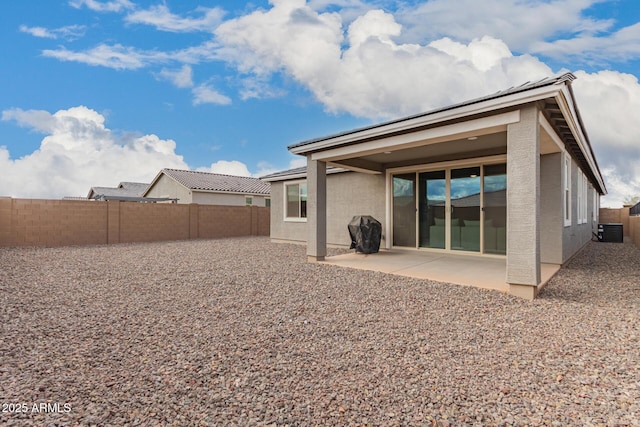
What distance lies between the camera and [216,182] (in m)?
23.9

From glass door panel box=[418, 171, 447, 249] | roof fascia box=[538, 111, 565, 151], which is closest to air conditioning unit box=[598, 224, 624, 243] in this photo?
roof fascia box=[538, 111, 565, 151]

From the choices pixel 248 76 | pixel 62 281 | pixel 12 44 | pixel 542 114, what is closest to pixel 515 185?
pixel 542 114

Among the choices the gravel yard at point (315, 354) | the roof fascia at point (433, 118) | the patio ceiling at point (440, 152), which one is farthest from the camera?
the patio ceiling at point (440, 152)

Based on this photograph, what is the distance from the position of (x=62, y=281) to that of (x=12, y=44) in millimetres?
8061

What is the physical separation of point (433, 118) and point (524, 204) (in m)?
Answer: 2.04

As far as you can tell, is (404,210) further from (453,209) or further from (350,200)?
(350,200)

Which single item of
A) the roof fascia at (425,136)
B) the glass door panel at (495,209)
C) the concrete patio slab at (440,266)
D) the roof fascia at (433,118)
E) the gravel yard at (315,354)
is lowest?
the gravel yard at (315,354)

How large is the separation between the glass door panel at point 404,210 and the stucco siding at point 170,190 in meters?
16.1

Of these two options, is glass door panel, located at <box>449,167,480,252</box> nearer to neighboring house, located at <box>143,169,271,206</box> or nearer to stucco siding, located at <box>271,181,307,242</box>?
stucco siding, located at <box>271,181,307,242</box>

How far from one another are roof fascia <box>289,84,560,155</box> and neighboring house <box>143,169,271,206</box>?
1547cm

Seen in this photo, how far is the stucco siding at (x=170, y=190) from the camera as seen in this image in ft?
72.8

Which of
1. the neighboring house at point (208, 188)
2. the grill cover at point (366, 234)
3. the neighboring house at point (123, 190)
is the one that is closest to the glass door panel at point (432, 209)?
the grill cover at point (366, 234)

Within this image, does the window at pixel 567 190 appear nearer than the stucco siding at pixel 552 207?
No

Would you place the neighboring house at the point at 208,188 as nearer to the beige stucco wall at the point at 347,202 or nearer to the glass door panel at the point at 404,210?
the beige stucco wall at the point at 347,202
